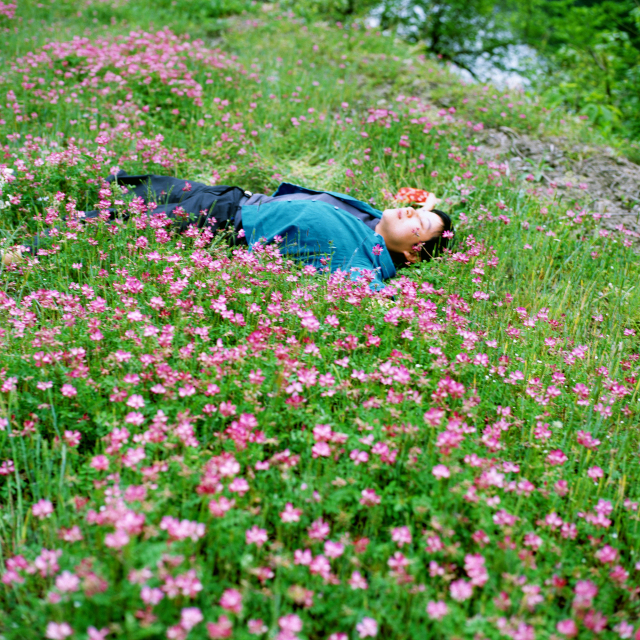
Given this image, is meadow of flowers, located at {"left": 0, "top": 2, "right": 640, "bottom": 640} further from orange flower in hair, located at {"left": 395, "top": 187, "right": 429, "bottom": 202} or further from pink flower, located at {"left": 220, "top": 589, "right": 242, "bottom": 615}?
orange flower in hair, located at {"left": 395, "top": 187, "right": 429, "bottom": 202}

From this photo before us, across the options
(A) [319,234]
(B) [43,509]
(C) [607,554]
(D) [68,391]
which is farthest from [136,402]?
(A) [319,234]

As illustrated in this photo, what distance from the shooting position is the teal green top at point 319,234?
405 cm

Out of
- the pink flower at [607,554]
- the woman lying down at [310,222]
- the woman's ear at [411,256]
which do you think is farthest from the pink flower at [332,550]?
the woman's ear at [411,256]

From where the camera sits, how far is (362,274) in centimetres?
346

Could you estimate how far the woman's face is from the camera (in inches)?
174

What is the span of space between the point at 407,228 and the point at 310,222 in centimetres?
85

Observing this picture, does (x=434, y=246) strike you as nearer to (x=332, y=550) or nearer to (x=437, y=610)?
(x=332, y=550)

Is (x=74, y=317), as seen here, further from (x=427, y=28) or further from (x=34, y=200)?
(x=427, y=28)

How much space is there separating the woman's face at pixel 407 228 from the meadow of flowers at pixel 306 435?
384 millimetres

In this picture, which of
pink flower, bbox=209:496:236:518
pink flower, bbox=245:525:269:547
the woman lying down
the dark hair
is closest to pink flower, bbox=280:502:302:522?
pink flower, bbox=245:525:269:547

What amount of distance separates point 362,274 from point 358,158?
3.12 meters

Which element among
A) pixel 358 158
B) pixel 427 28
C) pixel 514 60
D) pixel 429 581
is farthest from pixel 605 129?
pixel 514 60

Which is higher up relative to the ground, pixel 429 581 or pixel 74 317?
pixel 74 317

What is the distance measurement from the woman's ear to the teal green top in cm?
15
